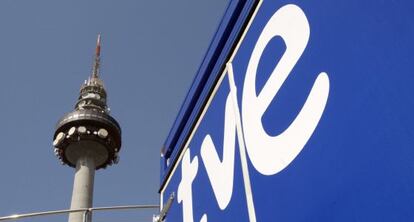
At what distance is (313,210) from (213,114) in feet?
4.98

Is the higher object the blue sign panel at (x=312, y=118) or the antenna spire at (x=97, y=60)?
the antenna spire at (x=97, y=60)

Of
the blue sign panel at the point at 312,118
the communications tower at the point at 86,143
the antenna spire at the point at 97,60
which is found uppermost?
the antenna spire at the point at 97,60

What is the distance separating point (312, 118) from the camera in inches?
90.6

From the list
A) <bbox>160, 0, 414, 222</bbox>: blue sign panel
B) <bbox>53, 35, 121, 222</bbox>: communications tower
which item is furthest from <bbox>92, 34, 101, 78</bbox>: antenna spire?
<bbox>160, 0, 414, 222</bbox>: blue sign panel

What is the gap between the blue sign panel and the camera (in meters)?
1.80

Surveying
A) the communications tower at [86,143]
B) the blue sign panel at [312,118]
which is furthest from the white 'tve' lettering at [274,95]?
the communications tower at [86,143]

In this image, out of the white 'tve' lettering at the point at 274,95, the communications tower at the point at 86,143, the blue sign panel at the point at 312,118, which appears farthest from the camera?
the communications tower at the point at 86,143

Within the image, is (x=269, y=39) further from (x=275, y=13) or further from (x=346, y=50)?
(x=346, y=50)

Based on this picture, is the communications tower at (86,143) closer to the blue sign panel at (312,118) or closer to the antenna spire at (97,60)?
the antenna spire at (97,60)

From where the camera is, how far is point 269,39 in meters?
2.88

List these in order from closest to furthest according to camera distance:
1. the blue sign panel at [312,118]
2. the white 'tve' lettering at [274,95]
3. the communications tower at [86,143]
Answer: the blue sign panel at [312,118] < the white 'tve' lettering at [274,95] < the communications tower at [86,143]

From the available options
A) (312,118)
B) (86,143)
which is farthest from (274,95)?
(86,143)

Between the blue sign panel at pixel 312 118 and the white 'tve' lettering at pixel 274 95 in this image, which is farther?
the white 'tve' lettering at pixel 274 95

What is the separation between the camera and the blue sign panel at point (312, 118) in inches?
→ 70.8
